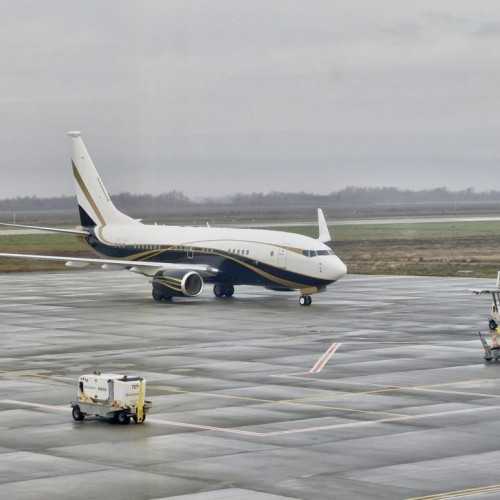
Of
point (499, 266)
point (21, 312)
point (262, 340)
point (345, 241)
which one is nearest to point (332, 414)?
point (262, 340)

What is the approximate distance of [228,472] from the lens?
26.5 metres

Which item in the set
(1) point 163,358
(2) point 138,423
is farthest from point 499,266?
(2) point 138,423

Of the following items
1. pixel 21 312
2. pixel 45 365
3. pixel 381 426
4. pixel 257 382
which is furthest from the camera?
pixel 21 312

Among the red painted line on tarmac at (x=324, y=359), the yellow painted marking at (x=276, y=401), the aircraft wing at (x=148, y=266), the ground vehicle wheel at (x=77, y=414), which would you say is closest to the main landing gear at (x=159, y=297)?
the aircraft wing at (x=148, y=266)

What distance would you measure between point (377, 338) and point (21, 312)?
2438cm

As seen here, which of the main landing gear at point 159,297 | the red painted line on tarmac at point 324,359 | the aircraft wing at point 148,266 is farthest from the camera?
the main landing gear at point 159,297

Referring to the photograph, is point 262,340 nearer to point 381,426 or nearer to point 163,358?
point 163,358

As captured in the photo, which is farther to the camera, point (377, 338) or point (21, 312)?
point (21, 312)

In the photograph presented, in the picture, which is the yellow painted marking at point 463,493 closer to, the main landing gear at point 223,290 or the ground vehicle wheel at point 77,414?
the ground vehicle wheel at point 77,414

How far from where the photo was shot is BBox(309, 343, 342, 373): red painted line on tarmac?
43688mm

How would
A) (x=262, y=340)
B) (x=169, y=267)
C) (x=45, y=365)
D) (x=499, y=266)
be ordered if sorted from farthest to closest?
(x=499, y=266)
(x=169, y=267)
(x=262, y=340)
(x=45, y=365)

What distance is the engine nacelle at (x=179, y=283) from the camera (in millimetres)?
70438

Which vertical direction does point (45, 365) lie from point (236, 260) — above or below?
below

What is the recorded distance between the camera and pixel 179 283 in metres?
70.4
